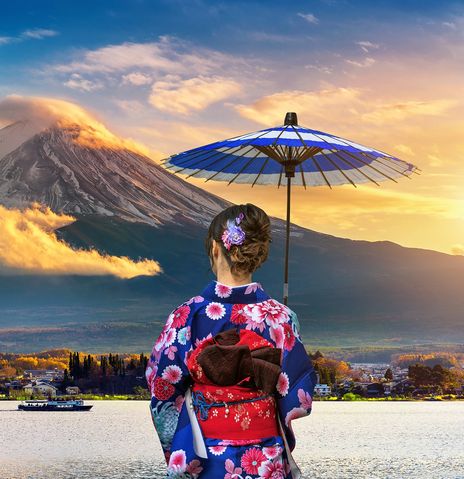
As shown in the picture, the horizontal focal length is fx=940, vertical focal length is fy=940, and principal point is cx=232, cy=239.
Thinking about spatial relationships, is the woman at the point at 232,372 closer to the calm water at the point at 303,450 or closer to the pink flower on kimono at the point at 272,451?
the pink flower on kimono at the point at 272,451

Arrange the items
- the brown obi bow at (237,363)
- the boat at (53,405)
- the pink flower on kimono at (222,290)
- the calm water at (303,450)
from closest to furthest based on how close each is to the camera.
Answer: the brown obi bow at (237,363)
the pink flower on kimono at (222,290)
the calm water at (303,450)
the boat at (53,405)

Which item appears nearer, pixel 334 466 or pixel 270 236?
pixel 270 236

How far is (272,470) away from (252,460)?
0.10 metres

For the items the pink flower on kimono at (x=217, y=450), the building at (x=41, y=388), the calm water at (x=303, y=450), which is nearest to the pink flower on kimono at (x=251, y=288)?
the pink flower on kimono at (x=217, y=450)

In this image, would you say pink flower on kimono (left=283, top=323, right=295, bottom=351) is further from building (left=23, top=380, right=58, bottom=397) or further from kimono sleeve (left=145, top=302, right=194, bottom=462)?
building (left=23, top=380, right=58, bottom=397)

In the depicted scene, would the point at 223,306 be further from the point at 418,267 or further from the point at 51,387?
the point at 418,267

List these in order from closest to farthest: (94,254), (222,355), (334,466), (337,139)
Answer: (222,355)
(337,139)
(334,466)
(94,254)

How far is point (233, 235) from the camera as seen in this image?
13.2 ft

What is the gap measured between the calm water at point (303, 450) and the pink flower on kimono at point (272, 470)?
104 feet

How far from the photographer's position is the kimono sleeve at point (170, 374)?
4.18m

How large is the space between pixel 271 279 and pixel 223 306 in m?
181

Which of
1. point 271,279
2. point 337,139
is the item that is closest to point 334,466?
point 337,139

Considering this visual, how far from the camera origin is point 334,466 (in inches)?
1620

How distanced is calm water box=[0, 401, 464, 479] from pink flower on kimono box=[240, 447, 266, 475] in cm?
3178
